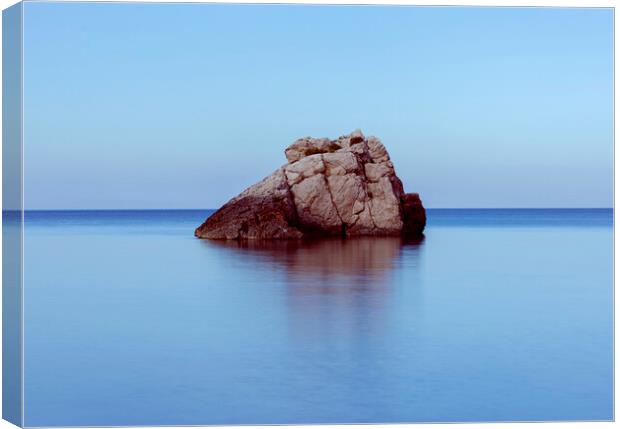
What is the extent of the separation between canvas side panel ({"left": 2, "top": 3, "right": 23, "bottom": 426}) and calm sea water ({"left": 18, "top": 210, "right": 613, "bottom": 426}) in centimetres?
24

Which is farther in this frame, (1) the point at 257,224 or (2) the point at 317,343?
(1) the point at 257,224

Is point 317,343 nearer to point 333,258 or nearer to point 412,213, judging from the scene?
point 333,258

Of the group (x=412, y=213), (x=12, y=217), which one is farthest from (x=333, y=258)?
(x=12, y=217)

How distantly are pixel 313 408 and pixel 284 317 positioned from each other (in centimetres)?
476

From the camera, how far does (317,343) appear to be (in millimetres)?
11242

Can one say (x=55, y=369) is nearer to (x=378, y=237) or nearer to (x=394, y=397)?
(x=394, y=397)

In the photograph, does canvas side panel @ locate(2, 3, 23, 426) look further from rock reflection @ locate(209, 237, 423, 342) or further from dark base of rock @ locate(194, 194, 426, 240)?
dark base of rock @ locate(194, 194, 426, 240)

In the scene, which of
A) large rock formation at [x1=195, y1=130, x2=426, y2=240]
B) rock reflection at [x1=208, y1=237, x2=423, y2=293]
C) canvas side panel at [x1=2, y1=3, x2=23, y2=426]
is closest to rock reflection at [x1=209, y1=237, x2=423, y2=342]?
rock reflection at [x1=208, y1=237, x2=423, y2=293]

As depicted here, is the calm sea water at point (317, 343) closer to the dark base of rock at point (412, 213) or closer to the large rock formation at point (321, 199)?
the large rock formation at point (321, 199)

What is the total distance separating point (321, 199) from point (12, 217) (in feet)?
79.5

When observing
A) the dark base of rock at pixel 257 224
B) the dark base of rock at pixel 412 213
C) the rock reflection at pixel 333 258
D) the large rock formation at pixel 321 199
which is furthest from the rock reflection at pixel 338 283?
the dark base of rock at pixel 412 213

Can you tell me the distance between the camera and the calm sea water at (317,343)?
894cm

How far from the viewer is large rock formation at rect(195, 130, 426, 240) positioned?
105 ft

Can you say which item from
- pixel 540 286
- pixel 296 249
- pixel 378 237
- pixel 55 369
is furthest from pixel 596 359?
pixel 378 237
